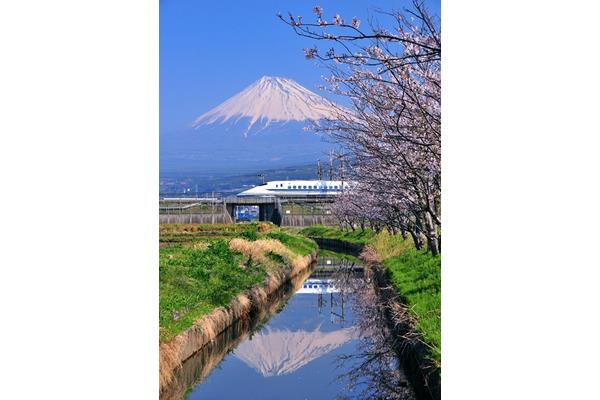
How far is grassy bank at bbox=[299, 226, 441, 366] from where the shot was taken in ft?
22.7

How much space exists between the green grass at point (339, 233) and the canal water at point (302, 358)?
1237 cm

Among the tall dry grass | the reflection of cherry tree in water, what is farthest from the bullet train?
the reflection of cherry tree in water

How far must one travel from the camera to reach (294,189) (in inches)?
1769

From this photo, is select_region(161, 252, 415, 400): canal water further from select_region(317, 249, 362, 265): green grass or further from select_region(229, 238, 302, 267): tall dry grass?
select_region(317, 249, 362, 265): green grass

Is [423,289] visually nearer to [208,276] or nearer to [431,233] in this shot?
[431,233]

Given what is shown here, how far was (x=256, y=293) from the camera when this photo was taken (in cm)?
A: 1249

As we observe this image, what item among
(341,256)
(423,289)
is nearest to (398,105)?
(423,289)

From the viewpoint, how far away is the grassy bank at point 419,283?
6.91m

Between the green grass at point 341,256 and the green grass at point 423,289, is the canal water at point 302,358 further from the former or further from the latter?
the green grass at point 341,256

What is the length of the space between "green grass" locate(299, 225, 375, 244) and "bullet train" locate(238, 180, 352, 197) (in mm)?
3509

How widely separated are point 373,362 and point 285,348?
6.91 ft
